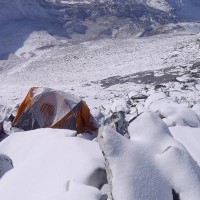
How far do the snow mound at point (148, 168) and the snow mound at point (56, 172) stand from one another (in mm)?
370

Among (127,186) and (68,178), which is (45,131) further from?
(127,186)

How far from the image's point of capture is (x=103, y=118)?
12.5 meters

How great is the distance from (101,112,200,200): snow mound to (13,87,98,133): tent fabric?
4.77 m

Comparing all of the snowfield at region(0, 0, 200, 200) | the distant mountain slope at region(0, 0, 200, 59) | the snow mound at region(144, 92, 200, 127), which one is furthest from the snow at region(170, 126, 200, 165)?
the distant mountain slope at region(0, 0, 200, 59)

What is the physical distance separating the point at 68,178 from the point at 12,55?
4591 cm

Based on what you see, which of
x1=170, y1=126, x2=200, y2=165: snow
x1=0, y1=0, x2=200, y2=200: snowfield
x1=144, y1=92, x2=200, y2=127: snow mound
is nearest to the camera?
x1=0, y1=0, x2=200, y2=200: snowfield

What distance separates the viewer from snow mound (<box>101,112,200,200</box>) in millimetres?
5496

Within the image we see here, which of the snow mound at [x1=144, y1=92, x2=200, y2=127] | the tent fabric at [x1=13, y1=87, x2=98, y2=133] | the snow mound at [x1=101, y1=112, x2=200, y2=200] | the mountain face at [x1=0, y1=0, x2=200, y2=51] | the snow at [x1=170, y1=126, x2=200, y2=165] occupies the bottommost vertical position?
the mountain face at [x1=0, y1=0, x2=200, y2=51]

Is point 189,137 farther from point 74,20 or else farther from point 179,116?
point 74,20

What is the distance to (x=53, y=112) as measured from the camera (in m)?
11.4

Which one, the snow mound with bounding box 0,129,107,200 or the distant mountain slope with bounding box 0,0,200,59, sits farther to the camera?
the distant mountain slope with bounding box 0,0,200,59

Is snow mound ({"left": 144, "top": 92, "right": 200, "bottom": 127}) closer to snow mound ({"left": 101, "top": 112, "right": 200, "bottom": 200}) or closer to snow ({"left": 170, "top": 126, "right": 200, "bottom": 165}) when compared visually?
snow ({"left": 170, "top": 126, "right": 200, "bottom": 165})

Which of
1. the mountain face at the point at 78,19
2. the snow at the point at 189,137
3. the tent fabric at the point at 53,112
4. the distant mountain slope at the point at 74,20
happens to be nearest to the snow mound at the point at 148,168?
the snow at the point at 189,137

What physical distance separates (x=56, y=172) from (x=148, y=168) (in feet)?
4.34
